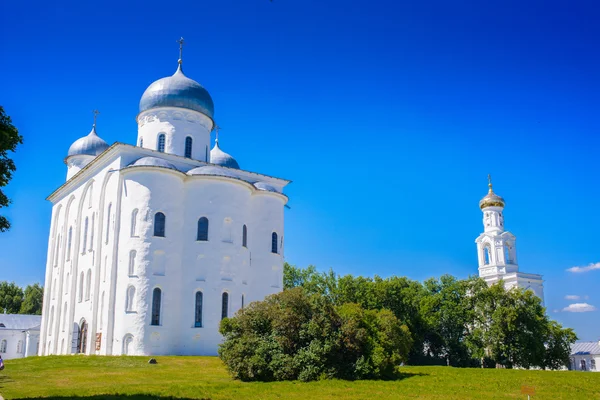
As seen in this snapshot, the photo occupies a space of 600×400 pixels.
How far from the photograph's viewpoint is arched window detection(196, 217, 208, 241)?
3328 centimetres

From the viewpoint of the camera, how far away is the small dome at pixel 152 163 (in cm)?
3221

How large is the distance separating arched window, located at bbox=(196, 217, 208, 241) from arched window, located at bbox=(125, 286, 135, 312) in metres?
4.82

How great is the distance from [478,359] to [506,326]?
3774 mm

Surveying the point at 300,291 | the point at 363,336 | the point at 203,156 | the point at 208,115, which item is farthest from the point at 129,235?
the point at 363,336

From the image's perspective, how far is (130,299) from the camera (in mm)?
30891

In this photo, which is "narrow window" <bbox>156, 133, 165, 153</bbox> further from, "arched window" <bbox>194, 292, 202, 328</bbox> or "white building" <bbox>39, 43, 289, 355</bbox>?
"arched window" <bbox>194, 292, 202, 328</bbox>

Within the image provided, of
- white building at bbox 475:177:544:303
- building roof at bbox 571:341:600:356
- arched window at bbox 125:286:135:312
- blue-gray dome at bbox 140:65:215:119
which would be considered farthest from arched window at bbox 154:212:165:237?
building roof at bbox 571:341:600:356

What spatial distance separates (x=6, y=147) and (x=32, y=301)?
216 feet

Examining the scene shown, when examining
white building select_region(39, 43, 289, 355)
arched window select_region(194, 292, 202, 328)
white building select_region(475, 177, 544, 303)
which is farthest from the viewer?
white building select_region(475, 177, 544, 303)

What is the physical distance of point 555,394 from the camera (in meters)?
15.4

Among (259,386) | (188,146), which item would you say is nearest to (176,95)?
(188,146)

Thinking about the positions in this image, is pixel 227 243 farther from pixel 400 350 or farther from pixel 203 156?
pixel 400 350

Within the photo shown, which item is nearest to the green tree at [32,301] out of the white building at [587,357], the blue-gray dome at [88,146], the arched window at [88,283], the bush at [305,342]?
the blue-gray dome at [88,146]

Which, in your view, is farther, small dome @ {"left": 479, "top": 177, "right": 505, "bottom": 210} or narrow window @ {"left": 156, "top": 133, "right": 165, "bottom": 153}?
small dome @ {"left": 479, "top": 177, "right": 505, "bottom": 210}
